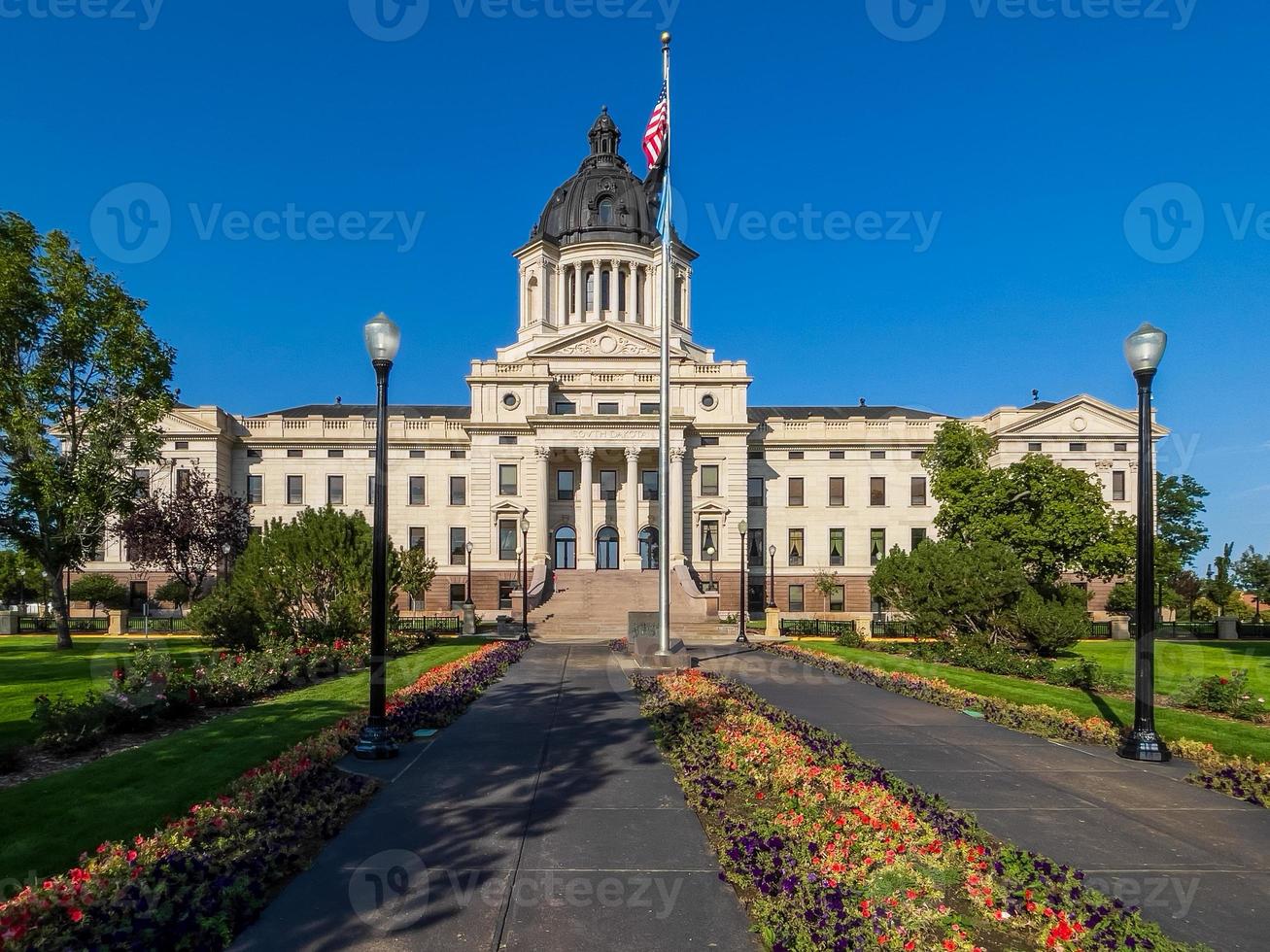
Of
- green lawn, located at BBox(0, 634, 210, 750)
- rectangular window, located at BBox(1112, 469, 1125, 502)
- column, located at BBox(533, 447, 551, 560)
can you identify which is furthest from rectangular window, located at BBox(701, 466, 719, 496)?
green lawn, located at BBox(0, 634, 210, 750)

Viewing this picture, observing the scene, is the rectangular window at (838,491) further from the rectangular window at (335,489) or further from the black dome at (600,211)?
the rectangular window at (335,489)

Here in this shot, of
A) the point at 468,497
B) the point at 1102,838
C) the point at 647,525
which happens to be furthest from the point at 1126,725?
the point at 468,497

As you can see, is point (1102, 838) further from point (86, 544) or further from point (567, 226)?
point (567, 226)

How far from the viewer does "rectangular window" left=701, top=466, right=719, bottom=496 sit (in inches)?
2092

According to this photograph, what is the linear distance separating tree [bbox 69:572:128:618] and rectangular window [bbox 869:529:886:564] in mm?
52722

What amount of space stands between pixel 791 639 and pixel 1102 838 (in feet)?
87.2

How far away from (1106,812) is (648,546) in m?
45.7

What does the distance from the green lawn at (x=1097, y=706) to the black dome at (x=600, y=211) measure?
49.9 meters

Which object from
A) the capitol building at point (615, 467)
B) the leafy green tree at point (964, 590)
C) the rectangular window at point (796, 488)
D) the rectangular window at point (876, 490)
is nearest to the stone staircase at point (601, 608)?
the capitol building at point (615, 467)

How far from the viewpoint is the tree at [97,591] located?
47438mm

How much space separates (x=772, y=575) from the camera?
53.4 m

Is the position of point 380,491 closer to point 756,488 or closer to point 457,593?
point 457,593

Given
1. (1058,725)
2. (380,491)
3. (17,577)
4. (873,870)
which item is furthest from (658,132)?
(17,577)

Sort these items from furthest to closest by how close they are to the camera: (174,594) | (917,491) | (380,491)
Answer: (917,491)
(174,594)
(380,491)
